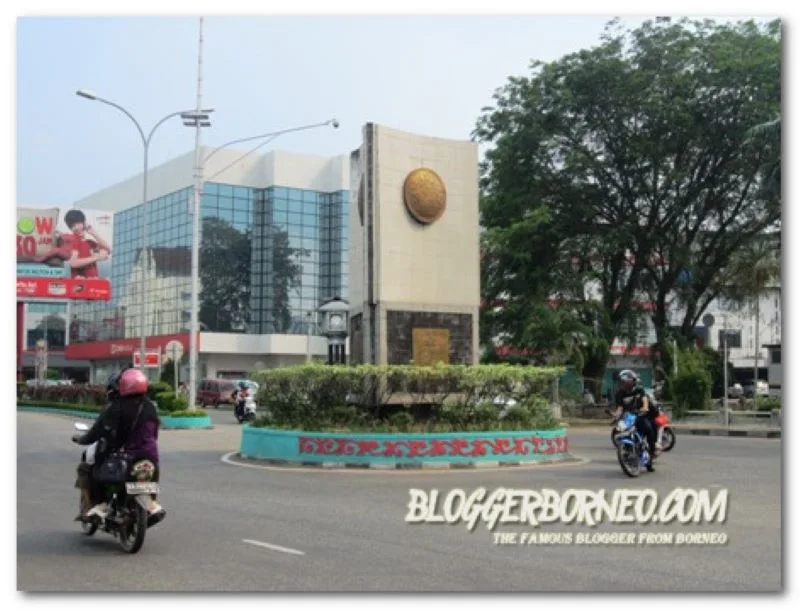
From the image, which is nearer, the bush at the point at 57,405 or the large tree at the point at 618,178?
the large tree at the point at 618,178

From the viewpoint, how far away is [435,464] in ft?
44.5

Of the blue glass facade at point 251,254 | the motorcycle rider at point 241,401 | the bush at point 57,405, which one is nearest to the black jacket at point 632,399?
the motorcycle rider at point 241,401

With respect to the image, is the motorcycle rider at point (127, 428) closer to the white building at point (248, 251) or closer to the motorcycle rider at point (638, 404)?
the motorcycle rider at point (638, 404)

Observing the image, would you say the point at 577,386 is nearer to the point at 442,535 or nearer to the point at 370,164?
the point at 370,164

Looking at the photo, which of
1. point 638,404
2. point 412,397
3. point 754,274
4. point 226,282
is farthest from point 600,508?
point 226,282

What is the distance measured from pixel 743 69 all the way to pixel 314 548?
23.0 m

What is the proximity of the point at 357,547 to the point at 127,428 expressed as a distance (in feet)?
6.91

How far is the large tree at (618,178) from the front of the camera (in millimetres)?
27922

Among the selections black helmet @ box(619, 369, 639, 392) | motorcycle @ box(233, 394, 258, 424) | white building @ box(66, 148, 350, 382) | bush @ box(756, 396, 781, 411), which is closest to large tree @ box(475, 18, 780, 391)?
bush @ box(756, 396, 781, 411)

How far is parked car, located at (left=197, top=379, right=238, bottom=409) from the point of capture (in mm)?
42375

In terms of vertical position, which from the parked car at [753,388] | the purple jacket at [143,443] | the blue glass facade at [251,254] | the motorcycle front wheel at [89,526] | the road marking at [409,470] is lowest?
the road marking at [409,470]

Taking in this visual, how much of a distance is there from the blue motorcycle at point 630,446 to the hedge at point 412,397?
2241 mm

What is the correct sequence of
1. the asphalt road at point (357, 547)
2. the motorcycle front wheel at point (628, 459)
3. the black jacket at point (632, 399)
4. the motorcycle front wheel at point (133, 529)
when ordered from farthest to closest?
1. the black jacket at point (632, 399)
2. the motorcycle front wheel at point (628, 459)
3. the motorcycle front wheel at point (133, 529)
4. the asphalt road at point (357, 547)

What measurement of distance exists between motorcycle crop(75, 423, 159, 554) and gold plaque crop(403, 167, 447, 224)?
30.1 ft
